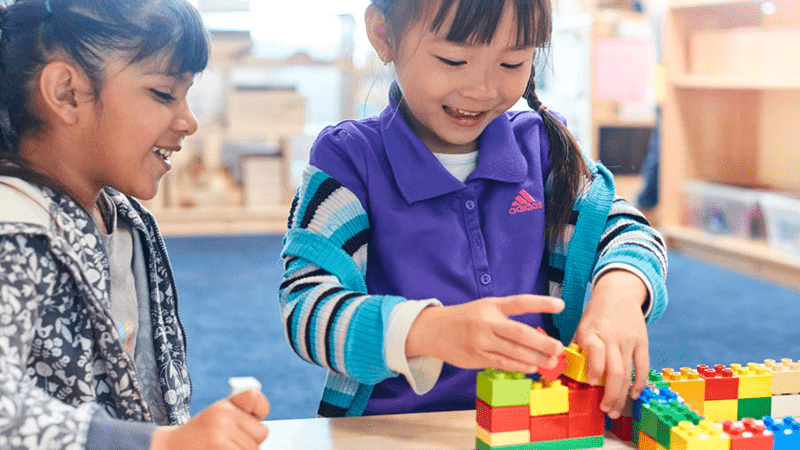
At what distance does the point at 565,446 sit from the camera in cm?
65

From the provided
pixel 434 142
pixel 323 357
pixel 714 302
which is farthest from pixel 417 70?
pixel 714 302

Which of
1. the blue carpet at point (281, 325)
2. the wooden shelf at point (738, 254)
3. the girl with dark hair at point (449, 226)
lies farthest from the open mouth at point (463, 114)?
the wooden shelf at point (738, 254)

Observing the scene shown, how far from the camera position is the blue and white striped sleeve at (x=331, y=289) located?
2.31 ft

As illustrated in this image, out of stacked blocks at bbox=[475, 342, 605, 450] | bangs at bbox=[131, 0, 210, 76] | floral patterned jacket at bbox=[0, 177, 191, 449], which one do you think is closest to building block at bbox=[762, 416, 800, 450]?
stacked blocks at bbox=[475, 342, 605, 450]

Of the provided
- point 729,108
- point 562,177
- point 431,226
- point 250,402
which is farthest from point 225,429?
point 729,108

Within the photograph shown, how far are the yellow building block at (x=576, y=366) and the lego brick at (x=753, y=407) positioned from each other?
0.39 feet

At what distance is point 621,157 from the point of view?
3783 mm

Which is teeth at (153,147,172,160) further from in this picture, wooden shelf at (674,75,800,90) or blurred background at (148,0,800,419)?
wooden shelf at (674,75,800,90)

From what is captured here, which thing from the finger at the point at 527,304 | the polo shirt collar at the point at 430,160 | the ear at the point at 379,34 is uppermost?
the ear at the point at 379,34

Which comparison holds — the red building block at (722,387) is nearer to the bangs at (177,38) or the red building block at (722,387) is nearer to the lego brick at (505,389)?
the lego brick at (505,389)

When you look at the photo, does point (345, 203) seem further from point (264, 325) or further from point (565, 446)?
point (264, 325)

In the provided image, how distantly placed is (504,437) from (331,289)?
0.21 m

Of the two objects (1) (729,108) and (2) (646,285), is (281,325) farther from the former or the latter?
(1) (729,108)

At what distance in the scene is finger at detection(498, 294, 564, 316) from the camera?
0.63 m
